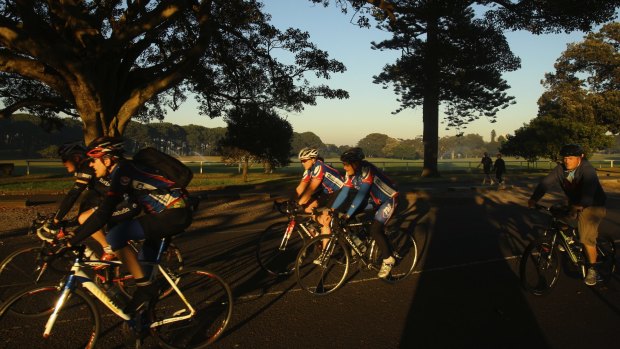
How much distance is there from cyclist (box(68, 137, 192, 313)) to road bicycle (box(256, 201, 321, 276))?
7.58 ft

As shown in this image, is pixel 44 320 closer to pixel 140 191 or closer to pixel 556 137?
pixel 140 191

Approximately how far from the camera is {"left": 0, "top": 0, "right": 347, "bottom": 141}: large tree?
13195 millimetres

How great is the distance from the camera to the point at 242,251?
803 cm

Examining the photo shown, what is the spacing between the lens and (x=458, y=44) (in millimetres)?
25047

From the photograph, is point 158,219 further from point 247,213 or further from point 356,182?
point 247,213

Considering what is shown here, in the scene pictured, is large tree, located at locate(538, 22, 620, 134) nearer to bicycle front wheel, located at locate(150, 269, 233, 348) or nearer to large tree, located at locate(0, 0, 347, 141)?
large tree, located at locate(0, 0, 347, 141)

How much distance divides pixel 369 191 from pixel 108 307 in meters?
3.46

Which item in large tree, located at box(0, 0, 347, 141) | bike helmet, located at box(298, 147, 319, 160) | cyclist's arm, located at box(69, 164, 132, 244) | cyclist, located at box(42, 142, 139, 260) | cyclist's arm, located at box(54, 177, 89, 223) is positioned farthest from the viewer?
large tree, located at box(0, 0, 347, 141)

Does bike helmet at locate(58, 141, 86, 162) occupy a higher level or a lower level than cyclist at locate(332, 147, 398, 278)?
higher

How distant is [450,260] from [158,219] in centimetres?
510

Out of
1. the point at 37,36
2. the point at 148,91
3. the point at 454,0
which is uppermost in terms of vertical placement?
the point at 454,0

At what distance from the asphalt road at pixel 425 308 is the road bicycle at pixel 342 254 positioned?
190 mm

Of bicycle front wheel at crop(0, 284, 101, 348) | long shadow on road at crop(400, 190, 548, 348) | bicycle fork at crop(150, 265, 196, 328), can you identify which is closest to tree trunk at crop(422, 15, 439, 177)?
long shadow on road at crop(400, 190, 548, 348)

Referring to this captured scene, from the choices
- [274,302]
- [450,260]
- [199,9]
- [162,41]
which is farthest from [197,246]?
[162,41]
